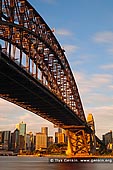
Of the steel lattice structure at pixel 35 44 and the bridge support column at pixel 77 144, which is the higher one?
the steel lattice structure at pixel 35 44

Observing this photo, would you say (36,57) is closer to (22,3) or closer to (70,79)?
(22,3)

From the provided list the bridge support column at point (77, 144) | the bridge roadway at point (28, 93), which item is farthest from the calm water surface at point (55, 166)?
the bridge support column at point (77, 144)

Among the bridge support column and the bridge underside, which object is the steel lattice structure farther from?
the bridge support column

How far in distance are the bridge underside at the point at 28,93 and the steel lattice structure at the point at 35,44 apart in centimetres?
85

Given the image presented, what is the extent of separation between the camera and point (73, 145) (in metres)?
78.4

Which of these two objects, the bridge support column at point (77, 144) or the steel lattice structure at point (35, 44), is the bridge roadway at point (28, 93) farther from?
the bridge support column at point (77, 144)

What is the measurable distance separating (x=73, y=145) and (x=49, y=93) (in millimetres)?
40477

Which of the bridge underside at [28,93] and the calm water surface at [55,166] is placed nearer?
the bridge underside at [28,93]

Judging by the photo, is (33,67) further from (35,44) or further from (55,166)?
(55,166)

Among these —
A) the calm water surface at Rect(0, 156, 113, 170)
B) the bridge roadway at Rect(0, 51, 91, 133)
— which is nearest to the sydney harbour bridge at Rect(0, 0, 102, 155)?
the bridge roadway at Rect(0, 51, 91, 133)

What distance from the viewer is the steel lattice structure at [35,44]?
31295mm

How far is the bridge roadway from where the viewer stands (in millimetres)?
29547

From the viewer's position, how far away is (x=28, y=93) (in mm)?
38281

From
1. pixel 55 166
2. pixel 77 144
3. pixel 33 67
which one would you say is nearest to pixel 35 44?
pixel 33 67
